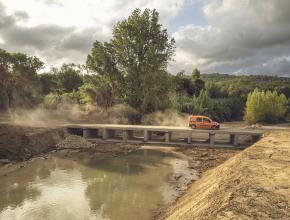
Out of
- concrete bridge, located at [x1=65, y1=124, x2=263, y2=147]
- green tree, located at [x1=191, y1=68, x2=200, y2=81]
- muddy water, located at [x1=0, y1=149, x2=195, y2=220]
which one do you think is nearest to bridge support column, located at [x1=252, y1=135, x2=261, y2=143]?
concrete bridge, located at [x1=65, y1=124, x2=263, y2=147]

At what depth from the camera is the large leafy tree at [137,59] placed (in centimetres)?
4897

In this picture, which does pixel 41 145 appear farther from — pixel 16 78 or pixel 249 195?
pixel 249 195

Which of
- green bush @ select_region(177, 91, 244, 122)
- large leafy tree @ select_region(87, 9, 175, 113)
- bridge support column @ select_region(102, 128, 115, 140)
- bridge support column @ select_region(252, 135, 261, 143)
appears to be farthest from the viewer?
green bush @ select_region(177, 91, 244, 122)

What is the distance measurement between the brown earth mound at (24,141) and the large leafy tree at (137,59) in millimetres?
16086

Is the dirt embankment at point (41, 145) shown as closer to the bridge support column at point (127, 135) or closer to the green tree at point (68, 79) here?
the bridge support column at point (127, 135)

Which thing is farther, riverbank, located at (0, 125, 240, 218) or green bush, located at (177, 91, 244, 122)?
green bush, located at (177, 91, 244, 122)

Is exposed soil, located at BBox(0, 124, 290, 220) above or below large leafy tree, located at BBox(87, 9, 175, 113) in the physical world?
below

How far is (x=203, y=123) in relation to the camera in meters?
37.8

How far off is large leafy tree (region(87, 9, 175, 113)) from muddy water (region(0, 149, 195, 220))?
1846 centimetres

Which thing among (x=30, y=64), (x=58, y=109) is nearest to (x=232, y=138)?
(x=58, y=109)

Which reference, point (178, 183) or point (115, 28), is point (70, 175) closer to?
point (178, 183)

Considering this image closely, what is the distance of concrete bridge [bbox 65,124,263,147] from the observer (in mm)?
36500

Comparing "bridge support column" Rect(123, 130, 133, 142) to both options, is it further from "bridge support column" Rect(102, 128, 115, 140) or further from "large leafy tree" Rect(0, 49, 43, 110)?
"large leafy tree" Rect(0, 49, 43, 110)

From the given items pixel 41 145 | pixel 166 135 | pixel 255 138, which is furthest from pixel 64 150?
pixel 255 138
